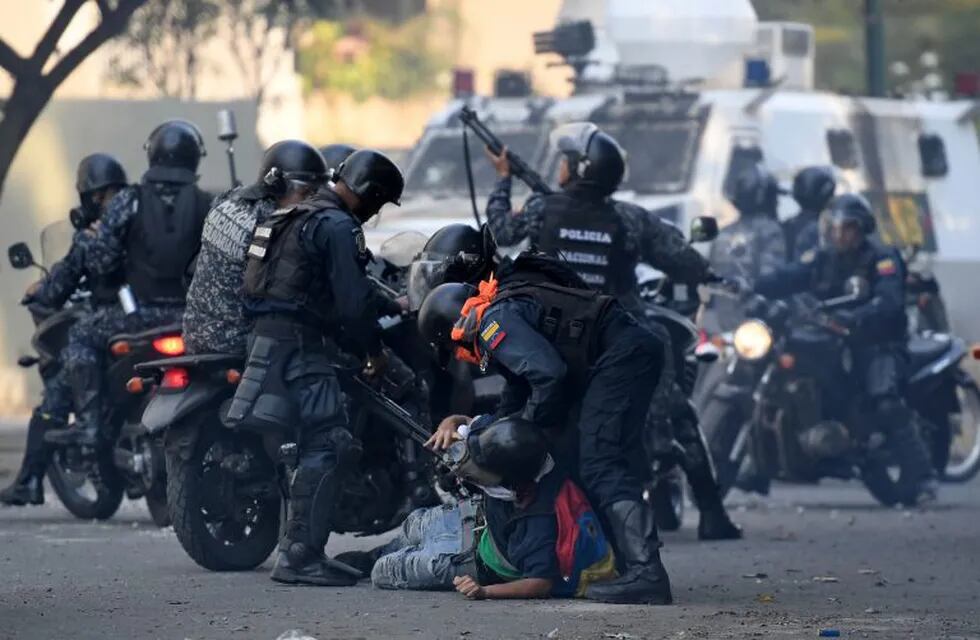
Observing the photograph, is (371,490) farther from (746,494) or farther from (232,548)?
(746,494)

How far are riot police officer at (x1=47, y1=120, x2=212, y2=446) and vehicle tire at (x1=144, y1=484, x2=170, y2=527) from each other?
0.43m

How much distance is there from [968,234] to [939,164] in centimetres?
59

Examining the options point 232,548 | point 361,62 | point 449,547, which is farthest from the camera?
point 361,62

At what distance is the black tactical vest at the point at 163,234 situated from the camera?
12.2 m

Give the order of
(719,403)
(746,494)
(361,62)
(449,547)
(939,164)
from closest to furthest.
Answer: (449,547), (719,403), (746,494), (939,164), (361,62)

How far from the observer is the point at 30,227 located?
23266 millimetres

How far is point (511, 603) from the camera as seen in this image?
30.1 ft

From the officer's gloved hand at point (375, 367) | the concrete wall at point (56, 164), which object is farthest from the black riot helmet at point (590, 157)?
the concrete wall at point (56, 164)

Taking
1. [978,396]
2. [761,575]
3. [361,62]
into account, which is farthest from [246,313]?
[361,62]

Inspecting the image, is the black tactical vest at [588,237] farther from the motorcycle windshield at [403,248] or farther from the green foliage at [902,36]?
the green foliage at [902,36]

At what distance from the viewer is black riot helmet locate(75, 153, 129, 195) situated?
1284 centimetres

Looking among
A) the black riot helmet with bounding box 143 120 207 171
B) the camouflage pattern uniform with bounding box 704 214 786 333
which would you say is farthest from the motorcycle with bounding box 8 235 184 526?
the camouflage pattern uniform with bounding box 704 214 786 333

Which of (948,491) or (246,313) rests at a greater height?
(246,313)

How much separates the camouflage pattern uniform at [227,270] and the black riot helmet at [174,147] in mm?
1984
